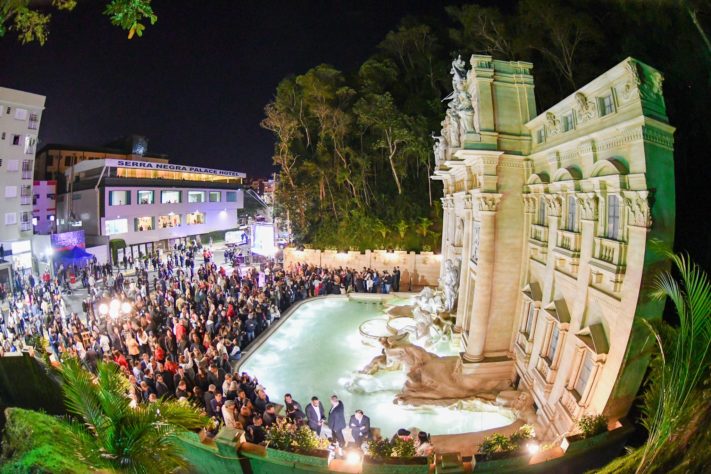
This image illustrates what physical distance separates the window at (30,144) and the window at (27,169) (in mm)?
706

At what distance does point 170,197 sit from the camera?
129 ft

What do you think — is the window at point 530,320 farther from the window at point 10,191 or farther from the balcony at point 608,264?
the window at point 10,191

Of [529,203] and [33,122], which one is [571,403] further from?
[33,122]

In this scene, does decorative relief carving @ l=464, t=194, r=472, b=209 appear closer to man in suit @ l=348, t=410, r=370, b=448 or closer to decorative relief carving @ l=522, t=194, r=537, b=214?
decorative relief carving @ l=522, t=194, r=537, b=214

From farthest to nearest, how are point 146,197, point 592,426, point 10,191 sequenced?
point 146,197
point 10,191
point 592,426

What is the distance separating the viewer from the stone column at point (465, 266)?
44.3 ft

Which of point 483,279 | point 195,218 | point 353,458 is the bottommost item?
point 353,458

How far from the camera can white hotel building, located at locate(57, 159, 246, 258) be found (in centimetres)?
3250

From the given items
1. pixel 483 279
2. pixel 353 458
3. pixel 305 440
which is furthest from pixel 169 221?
pixel 353 458

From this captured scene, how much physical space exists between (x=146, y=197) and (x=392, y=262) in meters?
26.6

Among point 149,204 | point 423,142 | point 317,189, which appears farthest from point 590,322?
point 149,204

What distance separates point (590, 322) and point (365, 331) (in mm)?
8816

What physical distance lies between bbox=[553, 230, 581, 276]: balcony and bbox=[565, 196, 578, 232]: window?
19cm

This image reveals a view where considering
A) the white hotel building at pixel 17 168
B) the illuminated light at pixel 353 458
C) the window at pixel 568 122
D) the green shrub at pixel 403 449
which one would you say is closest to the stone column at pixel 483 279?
the window at pixel 568 122
